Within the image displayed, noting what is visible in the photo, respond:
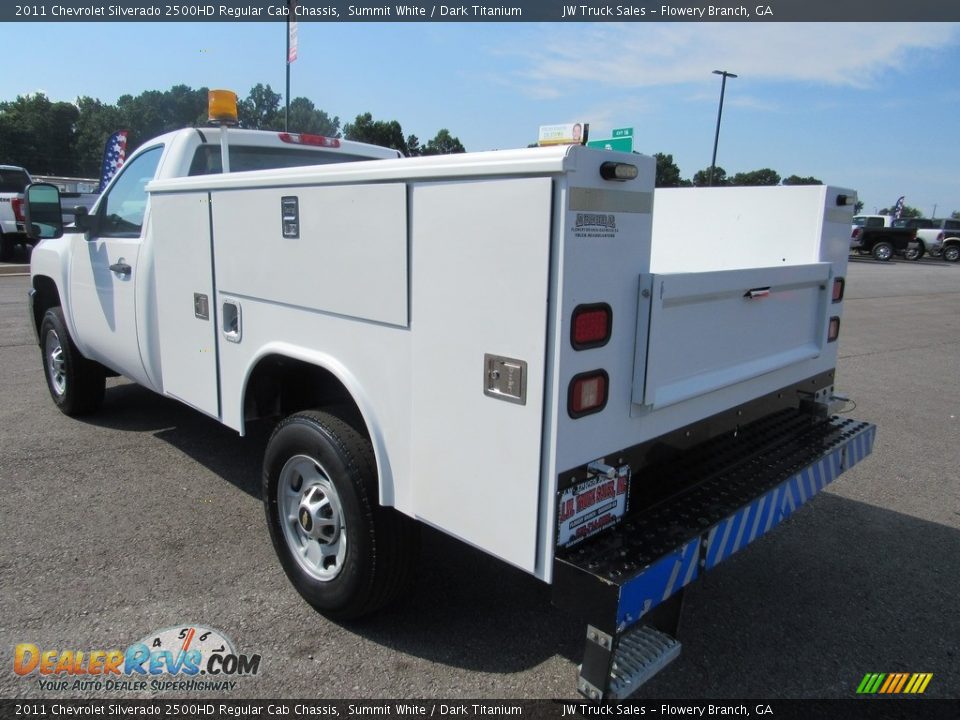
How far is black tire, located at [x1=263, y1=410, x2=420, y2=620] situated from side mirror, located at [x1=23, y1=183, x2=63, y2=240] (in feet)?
9.72

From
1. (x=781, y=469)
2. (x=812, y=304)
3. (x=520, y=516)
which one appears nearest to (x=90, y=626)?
(x=520, y=516)

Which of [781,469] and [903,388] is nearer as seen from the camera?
[781,469]

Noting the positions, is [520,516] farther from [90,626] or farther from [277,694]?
[90,626]

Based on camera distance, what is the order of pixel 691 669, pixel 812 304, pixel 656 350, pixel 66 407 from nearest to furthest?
pixel 656 350
pixel 691 669
pixel 812 304
pixel 66 407

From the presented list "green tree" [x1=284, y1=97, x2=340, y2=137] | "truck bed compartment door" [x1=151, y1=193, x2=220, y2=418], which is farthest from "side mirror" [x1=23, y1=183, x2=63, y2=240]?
"green tree" [x1=284, y1=97, x2=340, y2=137]

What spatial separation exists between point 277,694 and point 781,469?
211 centimetres

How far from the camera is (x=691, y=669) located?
2.75 meters

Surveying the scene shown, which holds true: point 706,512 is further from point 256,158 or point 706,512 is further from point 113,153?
point 113,153

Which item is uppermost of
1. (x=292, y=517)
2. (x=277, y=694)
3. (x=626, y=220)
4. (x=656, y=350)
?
(x=626, y=220)

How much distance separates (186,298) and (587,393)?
2.47 m

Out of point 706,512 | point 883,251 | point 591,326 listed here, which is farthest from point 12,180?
point 883,251

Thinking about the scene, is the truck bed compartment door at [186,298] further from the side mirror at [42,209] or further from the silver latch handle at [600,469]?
the silver latch handle at [600,469]

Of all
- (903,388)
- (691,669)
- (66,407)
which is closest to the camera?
(691,669)

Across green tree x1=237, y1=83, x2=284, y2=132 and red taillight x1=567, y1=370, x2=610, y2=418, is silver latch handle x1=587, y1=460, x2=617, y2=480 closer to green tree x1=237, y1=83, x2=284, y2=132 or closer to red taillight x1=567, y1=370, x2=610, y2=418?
red taillight x1=567, y1=370, x2=610, y2=418
